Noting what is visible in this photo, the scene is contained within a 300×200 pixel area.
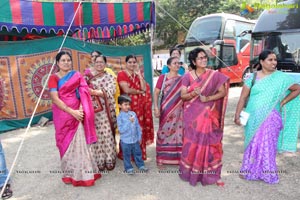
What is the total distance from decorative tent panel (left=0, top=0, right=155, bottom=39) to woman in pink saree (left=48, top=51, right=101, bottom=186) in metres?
2.69

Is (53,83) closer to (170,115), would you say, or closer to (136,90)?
(136,90)

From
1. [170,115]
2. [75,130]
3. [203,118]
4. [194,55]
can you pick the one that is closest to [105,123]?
[75,130]

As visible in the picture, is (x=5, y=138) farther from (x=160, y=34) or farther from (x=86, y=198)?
(x=160, y=34)

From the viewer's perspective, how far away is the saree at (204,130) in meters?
2.79

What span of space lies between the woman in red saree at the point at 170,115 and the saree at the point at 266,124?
31.7 inches

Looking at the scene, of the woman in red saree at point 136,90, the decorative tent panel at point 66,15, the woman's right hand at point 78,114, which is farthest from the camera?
the decorative tent panel at point 66,15

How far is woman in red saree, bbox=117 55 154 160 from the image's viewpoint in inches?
131

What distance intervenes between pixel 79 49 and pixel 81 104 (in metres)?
3.57

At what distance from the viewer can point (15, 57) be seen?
528 cm

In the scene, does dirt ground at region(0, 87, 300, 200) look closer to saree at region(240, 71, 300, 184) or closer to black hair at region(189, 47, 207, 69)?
saree at region(240, 71, 300, 184)

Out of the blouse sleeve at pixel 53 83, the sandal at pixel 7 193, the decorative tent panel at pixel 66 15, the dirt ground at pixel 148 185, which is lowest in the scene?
the dirt ground at pixel 148 185

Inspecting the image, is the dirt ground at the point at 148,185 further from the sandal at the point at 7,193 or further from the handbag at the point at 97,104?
the handbag at the point at 97,104

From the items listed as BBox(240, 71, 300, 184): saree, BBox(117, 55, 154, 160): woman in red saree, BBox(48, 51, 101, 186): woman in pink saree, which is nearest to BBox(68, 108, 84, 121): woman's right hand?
BBox(48, 51, 101, 186): woman in pink saree

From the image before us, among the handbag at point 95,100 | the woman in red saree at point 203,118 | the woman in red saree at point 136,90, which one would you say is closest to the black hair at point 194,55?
the woman in red saree at point 203,118
